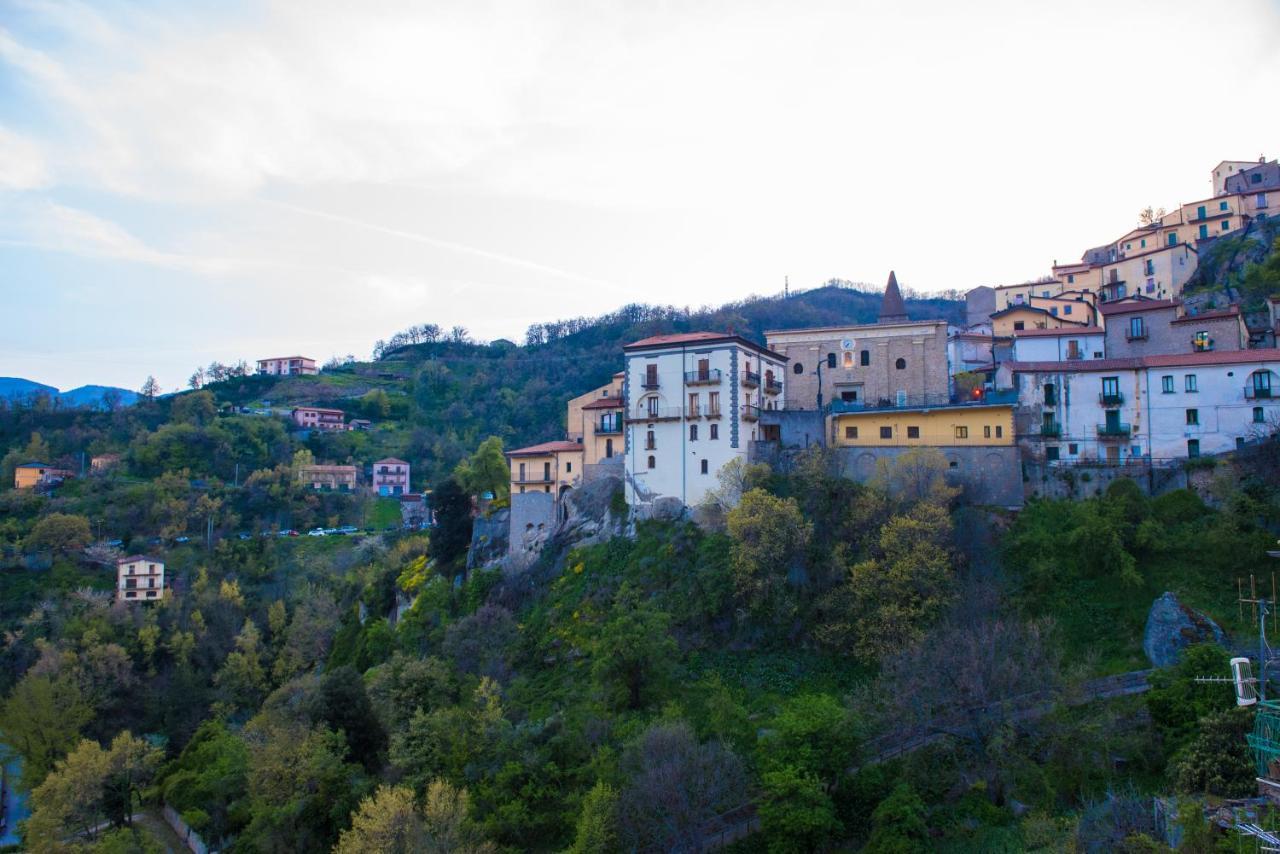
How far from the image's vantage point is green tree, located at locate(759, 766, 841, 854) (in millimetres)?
24047

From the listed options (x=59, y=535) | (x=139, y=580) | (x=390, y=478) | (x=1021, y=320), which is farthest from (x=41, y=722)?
(x=1021, y=320)

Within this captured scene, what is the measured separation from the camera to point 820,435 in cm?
4419

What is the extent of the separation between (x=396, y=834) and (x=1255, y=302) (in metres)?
53.9

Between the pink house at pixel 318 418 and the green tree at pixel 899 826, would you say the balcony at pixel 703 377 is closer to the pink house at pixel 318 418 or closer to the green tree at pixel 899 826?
the green tree at pixel 899 826

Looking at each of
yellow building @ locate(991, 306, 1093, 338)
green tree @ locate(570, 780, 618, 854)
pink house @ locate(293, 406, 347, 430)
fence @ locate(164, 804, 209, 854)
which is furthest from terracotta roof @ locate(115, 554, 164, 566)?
yellow building @ locate(991, 306, 1093, 338)

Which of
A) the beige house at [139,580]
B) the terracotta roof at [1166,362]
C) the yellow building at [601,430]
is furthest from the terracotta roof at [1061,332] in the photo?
the beige house at [139,580]

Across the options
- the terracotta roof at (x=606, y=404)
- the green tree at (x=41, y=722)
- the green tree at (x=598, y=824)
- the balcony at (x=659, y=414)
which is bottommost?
the green tree at (x=41, y=722)

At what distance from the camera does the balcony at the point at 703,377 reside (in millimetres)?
43719

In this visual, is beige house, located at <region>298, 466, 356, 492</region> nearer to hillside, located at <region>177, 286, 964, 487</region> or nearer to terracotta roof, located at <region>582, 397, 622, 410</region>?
A: hillside, located at <region>177, 286, 964, 487</region>

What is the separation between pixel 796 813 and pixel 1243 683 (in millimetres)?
11206

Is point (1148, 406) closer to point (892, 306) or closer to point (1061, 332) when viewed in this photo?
point (1061, 332)

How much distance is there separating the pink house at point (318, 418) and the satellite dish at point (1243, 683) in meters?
115

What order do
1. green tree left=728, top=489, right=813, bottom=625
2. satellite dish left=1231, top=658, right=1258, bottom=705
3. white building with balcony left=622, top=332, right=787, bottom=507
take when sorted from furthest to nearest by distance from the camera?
white building with balcony left=622, top=332, right=787, bottom=507 < green tree left=728, top=489, right=813, bottom=625 < satellite dish left=1231, top=658, right=1258, bottom=705

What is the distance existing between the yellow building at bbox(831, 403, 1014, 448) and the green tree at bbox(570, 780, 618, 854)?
21989 millimetres
